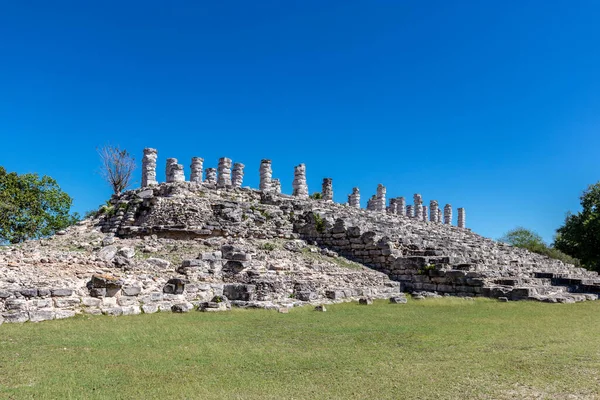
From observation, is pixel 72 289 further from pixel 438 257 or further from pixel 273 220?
pixel 438 257

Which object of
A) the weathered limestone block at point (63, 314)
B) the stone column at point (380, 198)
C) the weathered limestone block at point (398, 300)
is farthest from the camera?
the stone column at point (380, 198)

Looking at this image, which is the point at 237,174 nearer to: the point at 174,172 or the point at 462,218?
the point at 174,172

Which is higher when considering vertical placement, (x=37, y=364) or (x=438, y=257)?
(x=438, y=257)

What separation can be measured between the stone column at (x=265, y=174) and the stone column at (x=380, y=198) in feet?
38.8

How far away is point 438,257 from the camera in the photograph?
17344 millimetres

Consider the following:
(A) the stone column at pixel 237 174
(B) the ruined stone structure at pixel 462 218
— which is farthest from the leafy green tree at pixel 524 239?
(A) the stone column at pixel 237 174

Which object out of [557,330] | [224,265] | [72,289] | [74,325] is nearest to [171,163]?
[224,265]

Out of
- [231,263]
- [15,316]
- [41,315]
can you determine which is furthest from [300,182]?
[15,316]

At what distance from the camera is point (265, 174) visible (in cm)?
2547

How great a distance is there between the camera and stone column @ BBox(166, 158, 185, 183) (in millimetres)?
22109

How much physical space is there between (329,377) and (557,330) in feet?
19.1

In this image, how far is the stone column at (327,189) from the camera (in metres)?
28.9

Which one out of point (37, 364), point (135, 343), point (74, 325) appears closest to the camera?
point (37, 364)

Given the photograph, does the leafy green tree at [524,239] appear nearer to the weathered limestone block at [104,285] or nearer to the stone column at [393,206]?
the stone column at [393,206]
